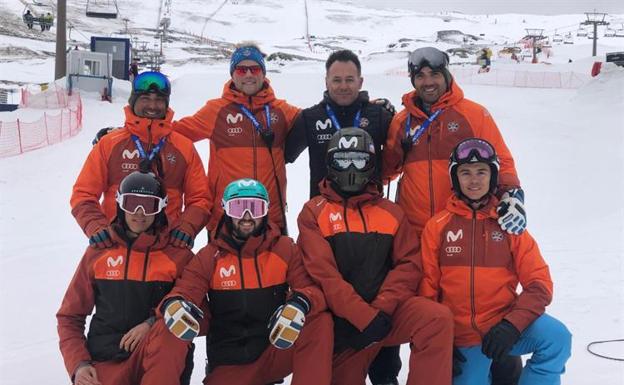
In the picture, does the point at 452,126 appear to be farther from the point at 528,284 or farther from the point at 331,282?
the point at 331,282

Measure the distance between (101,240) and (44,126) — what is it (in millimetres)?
14123

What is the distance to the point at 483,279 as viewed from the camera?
3.21 metres

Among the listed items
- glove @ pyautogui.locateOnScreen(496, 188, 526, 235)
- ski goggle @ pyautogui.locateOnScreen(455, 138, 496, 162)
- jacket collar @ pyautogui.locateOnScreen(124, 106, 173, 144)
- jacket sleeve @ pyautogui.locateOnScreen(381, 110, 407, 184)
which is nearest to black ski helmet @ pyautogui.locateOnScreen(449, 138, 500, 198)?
ski goggle @ pyautogui.locateOnScreen(455, 138, 496, 162)

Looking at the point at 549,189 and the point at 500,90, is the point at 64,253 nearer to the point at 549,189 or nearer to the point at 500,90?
the point at 549,189

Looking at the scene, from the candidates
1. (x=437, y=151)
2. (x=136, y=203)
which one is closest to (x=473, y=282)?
(x=437, y=151)

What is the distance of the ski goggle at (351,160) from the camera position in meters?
3.43

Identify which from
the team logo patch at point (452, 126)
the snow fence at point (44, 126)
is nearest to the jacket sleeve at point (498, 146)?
the team logo patch at point (452, 126)

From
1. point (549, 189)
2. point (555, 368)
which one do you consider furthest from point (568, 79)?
point (555, 368)

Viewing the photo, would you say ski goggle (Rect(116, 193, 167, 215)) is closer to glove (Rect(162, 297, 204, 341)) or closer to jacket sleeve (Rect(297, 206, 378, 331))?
glove (Rect(162, 297, 204, 341))

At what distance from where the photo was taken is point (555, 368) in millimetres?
2988

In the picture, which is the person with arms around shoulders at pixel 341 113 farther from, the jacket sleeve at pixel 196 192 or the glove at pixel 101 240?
the glove at pixel 101 240

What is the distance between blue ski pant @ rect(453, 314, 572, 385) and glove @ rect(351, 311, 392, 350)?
451 mm

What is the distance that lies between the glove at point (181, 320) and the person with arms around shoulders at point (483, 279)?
124 centimetres

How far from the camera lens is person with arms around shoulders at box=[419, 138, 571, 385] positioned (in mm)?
3035
